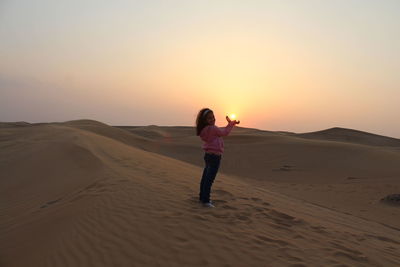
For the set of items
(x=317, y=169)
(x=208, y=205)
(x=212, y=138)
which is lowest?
(x=208, y=205)

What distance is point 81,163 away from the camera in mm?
11758

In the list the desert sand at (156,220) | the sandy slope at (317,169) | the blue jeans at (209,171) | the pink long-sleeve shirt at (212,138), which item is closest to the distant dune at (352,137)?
the sandy slope at (317,169)

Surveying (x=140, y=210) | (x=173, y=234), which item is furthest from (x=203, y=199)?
(x=173, y=234)

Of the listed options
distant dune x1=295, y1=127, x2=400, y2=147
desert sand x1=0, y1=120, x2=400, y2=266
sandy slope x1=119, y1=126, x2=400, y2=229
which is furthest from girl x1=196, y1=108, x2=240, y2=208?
distant dune x1=295, y1=127, x2=400, y2=147

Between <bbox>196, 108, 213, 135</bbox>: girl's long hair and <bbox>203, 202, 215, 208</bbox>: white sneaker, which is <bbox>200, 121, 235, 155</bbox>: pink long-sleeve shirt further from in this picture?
<bbox>203, 202, 215, 208</bbox>: white sneaker

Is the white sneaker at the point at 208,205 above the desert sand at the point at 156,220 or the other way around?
above

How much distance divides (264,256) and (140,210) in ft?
7.76

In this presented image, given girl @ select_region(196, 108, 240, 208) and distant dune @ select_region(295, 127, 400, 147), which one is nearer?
girl @ select_region(196, 108, 240, 208)

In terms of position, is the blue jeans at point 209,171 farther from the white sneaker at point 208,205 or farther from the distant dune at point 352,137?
the distant dune at point 352,137

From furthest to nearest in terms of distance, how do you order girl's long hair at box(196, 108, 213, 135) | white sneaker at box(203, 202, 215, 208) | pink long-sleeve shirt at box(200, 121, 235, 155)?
white sneaker at box(203, 202, 215, 208) < girl's long hair at box(196, 108, 213, 135) < pink long-sleeve shirt at box(200, 121, 235, 155)

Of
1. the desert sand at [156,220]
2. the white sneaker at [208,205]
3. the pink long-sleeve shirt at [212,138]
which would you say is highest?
the pink long-sleeve shirt at [212,138]

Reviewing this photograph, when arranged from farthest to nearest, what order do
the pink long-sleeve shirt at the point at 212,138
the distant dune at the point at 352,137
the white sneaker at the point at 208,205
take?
1. the distant dune at the point at 352,137
2. the white sneaker at the point at 208,205
3. the pink long-sleeve shirt at the point at 212,138

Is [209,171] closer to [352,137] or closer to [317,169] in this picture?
[317,169]

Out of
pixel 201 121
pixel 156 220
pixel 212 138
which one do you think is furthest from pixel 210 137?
pixel 156 220
